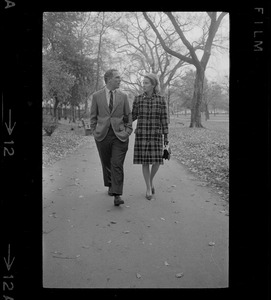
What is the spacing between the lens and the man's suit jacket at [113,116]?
4484 millimetres

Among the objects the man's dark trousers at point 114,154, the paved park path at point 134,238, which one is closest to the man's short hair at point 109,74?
the man's dark trousers at point 114,154

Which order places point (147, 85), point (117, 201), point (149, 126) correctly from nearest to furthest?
point (117, 201)
point (147, 85)
point (149, 126)

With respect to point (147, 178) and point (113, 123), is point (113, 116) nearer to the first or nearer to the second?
point (113, 123)

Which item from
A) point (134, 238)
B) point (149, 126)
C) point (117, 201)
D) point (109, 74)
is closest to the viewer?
point (134, 238)

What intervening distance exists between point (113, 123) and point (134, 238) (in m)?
1.83

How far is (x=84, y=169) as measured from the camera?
6.90 metres

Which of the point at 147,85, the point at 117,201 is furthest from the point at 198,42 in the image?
the point at 117,201

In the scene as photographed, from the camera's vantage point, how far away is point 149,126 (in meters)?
5.02

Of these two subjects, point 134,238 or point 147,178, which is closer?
point 134,238

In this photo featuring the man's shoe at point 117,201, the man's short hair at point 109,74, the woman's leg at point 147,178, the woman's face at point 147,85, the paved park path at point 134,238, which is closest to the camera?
the paved park path at point 134,238

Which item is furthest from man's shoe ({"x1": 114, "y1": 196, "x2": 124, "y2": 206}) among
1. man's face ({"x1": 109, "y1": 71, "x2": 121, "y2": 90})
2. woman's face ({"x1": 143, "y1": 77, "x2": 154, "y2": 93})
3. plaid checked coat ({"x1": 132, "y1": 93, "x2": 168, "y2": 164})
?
woman's face ({"x1": 143, "y1": 77, "x2": 154, "y2": 93})

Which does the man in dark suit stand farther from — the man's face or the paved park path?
the paved park path

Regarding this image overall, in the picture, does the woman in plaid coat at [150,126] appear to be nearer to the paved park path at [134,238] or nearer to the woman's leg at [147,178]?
the woman's leg at [147,178]
